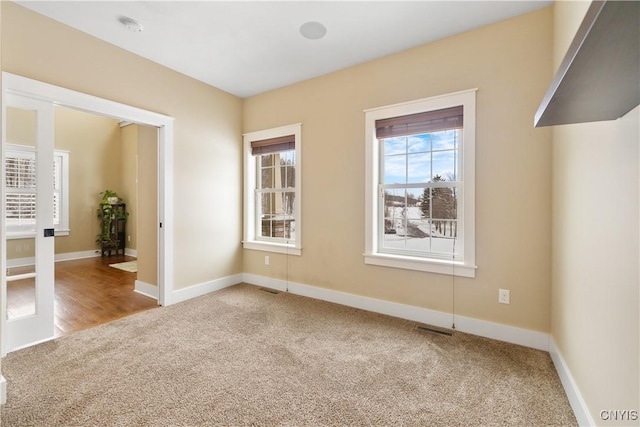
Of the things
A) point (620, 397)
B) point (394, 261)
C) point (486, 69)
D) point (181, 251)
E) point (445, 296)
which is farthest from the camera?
point (181, 251)

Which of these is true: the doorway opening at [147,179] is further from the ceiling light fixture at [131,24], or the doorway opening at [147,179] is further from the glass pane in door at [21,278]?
the ceiling light fixture at [131,24]

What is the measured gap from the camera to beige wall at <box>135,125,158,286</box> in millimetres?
3725

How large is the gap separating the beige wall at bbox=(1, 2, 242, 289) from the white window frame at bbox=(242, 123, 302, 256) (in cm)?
13

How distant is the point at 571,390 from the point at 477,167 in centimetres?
174

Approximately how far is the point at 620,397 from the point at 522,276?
1.39 m

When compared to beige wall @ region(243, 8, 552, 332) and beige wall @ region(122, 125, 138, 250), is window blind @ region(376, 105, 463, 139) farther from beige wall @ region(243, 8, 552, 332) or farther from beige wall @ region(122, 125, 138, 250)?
beige wall @ region(122, 125, 138, 250)

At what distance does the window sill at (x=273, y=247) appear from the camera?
3910 millimetres

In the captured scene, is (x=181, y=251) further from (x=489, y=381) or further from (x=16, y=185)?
(x=489, y=381)

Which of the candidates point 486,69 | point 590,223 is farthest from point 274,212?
point 590,223

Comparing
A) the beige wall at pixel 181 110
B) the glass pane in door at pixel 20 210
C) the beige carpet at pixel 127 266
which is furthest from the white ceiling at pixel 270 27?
the beige carpet at pixel 127 266

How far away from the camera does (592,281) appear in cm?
153

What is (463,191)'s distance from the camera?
2.76 m

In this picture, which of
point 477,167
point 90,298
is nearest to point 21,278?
point 90,298

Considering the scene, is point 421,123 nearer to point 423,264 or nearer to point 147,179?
point 423,264
